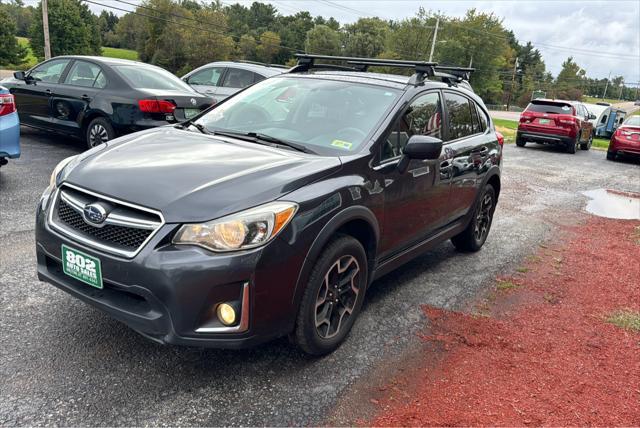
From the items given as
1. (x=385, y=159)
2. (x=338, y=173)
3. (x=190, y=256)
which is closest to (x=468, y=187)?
(x=385, y=159)

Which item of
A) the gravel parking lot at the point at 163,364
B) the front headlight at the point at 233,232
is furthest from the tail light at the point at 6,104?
the front headlight at the point at 233,232

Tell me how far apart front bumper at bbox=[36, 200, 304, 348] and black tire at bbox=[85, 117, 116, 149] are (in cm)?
534

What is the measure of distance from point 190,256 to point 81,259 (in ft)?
2.19

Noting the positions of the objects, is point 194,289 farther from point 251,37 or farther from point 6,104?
point 251,37

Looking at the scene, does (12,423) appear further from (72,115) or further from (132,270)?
(72,115)

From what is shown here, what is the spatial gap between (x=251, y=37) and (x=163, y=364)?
290 ft

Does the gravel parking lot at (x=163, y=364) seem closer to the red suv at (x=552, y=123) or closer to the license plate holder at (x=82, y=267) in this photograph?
the license plate holder at (x=82, y=267)

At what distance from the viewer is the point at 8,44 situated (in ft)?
193

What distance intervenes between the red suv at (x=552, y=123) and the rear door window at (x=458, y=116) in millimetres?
12660

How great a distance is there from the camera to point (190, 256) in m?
2.54

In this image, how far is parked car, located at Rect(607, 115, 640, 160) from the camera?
1544 centimetres

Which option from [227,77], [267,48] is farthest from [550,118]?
[267,48]

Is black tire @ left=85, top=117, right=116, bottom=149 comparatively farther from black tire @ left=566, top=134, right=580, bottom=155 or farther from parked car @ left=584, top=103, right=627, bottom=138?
parked car @ left=584, top=103, right=627, bottom=138

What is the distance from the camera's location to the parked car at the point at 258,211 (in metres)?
2.58
